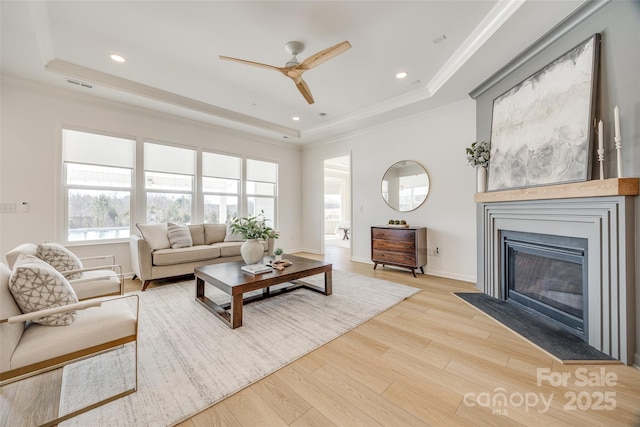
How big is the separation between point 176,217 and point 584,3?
19.6ft

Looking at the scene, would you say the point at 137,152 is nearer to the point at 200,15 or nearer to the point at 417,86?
the point at 200,15

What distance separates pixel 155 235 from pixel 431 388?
13.7 feet

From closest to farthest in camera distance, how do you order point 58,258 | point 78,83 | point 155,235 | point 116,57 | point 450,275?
1. point 58,258
2. point 116,57
3. point 78,83
4. point 155,235
5. point 450,275

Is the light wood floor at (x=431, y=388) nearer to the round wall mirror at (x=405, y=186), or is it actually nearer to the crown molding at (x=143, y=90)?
the round wall mirror at (x=405, y=186)

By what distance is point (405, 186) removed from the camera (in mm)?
4664

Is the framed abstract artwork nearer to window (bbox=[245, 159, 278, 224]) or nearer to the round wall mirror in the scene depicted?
the round wall mirror

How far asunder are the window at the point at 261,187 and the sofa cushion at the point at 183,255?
6.11 feet

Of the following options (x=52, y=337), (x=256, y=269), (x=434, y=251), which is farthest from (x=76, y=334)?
(x=434, y=251)

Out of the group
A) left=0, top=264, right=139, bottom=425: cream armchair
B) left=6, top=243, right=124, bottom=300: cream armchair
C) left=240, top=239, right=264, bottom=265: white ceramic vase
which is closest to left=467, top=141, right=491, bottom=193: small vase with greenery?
left=240, top=239, right=264, bottom=265: white ceramic vase

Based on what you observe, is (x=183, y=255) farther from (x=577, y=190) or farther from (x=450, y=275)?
(x=577, y=190)

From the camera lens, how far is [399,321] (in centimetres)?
252

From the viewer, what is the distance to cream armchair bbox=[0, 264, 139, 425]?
1227 millimetres

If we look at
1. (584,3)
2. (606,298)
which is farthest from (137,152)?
(606,298)

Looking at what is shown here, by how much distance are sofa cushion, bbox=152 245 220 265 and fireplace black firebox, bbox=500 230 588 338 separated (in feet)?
14.0
